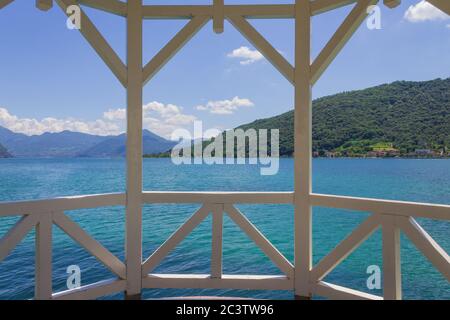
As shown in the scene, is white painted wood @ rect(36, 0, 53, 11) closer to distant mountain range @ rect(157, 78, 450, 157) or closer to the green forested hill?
distant mountain range @ rect(157, 78, 450, 157)

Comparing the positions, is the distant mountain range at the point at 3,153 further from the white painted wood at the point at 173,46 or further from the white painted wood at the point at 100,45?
the white painted wood at the point at 173,46

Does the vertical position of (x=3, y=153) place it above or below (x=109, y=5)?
below

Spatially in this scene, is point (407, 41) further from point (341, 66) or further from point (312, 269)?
point (312, 269)

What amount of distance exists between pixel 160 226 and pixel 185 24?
5.67 metres

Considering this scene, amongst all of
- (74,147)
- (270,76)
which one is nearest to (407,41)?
(270,76)

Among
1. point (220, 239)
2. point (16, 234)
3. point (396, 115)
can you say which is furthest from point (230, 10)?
point (396, 115)

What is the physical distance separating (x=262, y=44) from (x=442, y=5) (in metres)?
1.17

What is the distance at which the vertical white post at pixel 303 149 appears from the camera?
2453 millimetres

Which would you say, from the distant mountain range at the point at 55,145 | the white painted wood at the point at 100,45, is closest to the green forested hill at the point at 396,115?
the white painted wood at the point at 100,45

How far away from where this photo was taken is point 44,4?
216 centimetres

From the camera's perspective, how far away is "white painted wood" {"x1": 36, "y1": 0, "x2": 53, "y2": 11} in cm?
216

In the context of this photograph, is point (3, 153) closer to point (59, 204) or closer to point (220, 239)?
point (59, 204)

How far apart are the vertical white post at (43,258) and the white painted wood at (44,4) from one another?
146 cm

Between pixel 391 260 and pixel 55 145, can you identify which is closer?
pixel 391 260
